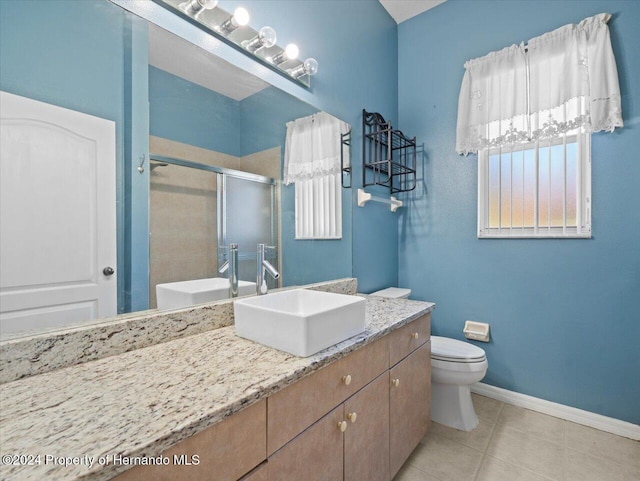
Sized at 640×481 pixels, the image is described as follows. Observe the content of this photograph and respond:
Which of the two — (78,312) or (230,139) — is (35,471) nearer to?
(78,312)

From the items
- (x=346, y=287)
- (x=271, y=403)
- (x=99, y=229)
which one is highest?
(x=99, y=229)

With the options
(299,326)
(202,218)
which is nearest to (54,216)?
(202,218)

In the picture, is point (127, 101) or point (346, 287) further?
point (346, 287)

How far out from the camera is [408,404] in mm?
1416

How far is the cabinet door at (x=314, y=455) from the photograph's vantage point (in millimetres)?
776

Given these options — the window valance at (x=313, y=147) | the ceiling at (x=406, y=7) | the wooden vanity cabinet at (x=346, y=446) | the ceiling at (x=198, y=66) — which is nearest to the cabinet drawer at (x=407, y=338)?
the wooden vanity cabinet at (x=346, y=446)

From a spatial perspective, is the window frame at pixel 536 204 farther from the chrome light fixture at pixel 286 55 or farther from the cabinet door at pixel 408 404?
the chrome light fixture at pixel 286 55

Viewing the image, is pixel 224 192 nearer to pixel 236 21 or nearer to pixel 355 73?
pixel 236 21

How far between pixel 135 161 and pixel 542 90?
233 cm

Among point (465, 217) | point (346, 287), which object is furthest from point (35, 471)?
point (465, 217)

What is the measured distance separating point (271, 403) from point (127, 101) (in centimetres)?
101

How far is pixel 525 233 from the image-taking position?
2.03 meters

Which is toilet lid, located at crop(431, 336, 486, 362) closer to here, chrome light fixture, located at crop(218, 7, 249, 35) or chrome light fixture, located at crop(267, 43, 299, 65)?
chrome light fixture, located at crop(267, 43, 299, 65)

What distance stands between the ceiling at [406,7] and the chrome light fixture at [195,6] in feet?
5.76
